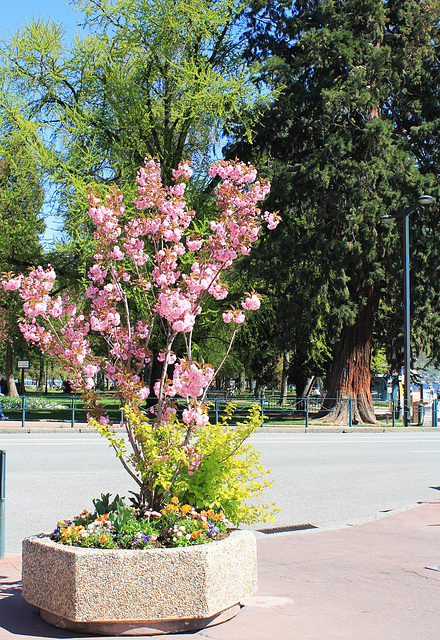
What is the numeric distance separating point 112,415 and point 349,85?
14.7 meters

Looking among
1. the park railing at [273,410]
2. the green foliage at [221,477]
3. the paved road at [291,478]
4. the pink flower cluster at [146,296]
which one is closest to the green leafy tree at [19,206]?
the park railing at [273,410]

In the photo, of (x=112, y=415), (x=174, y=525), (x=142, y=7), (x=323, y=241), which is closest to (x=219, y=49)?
(x=142, y=7)

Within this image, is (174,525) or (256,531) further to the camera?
(256,531)

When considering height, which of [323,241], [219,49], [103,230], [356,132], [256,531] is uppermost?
[219,49]

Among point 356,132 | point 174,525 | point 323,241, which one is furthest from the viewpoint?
point 356,132

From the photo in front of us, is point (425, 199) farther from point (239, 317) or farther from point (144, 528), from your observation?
point (144, 528)

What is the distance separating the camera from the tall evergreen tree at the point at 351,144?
23.9m

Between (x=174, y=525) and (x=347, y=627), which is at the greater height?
(x=174, y=525)

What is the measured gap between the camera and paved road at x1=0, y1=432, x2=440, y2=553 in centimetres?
909

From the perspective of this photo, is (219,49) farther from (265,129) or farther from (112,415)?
(112,415)

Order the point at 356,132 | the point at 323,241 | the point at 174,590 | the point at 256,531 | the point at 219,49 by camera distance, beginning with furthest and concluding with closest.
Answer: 1. the point at 219,49
2. the point at 356,132
3. the point at 323,241
4. the point at 256,531
5. the point at 174,590

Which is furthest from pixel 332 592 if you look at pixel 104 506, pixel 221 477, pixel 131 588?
pixel 104 506

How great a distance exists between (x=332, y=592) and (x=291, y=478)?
22.4 ft

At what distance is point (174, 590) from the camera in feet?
15.3
